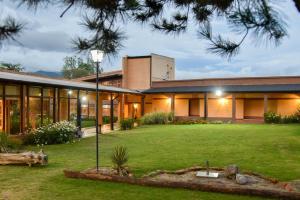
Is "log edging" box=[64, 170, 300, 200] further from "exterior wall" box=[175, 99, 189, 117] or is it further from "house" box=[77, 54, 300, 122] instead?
"exterior wall" box=[175, 99, 189, 117]

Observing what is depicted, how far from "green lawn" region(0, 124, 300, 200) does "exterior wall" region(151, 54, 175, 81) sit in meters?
22.6

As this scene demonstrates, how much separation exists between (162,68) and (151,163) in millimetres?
31245

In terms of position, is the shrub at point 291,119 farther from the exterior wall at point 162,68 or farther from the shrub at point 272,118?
the exterior wall at point 162,68

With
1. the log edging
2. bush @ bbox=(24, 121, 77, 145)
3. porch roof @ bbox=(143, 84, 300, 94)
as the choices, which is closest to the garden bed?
the log edging

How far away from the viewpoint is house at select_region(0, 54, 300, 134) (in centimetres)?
1964

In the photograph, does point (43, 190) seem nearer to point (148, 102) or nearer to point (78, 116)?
point (78, 116)

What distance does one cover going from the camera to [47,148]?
16.5 metres

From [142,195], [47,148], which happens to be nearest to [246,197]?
[142,195]

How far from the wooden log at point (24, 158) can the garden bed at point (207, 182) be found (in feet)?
6.56

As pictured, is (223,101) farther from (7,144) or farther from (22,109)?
(7,144)

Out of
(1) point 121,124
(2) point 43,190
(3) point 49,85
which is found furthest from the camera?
(1) point 121,124

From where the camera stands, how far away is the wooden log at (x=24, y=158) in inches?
456

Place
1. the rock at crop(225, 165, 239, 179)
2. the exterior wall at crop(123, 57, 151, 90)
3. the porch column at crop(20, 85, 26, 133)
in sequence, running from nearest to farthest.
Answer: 1. the rock at crop(225, 165, 239, 179)
2. the porch column at crop(20, 85, 26, 133)
3. the exterior wall at crop(123, 57, 151, 90)

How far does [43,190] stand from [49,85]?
12.7 meters
